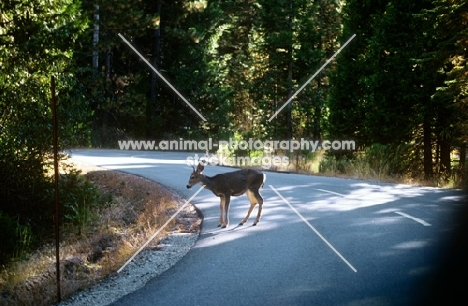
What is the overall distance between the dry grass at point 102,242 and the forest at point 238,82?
1.21 m

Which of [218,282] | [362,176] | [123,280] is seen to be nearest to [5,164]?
[123,280]

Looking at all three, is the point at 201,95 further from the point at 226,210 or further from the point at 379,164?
the point at 226,210

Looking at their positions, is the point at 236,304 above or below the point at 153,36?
below

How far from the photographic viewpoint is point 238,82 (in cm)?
4534

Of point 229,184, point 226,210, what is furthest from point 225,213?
point 229,184

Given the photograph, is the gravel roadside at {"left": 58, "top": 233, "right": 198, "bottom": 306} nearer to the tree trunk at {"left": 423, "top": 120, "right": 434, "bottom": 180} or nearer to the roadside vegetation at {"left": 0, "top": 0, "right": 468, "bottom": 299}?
the roadside vegetation at {"left": 0, "top": 0, "right": 468, "bottom": 299}

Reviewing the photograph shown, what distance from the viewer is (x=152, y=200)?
576 inches

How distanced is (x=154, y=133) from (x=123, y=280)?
3201 cm

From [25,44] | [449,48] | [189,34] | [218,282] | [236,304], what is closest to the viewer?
[236,304]

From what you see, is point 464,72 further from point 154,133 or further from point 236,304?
point 154,133

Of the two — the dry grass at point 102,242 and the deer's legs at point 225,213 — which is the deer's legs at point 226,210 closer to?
the deer's legs at point 225,213

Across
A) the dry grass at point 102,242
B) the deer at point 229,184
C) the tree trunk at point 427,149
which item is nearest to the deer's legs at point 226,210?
the deer at point 229,184

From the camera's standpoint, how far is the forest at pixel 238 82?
12.5 m

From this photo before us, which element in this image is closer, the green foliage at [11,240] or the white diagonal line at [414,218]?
the white diagonal line at [414,218]
